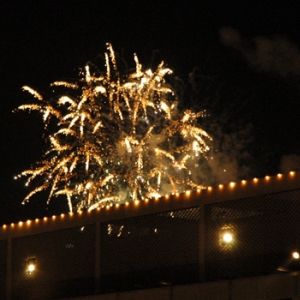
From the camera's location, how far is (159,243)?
908 inches

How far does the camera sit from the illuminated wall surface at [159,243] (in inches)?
802

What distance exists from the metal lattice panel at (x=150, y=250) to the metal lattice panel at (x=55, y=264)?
29.8 inches

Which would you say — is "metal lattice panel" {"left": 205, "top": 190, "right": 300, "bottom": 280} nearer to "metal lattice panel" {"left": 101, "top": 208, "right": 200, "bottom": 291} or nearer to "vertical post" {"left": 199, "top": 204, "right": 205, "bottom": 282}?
"vertical post" {"left": 199, "top": 204, "right": 205, "bottom": 282}

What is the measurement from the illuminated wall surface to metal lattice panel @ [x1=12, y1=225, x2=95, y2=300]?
30 millimetres

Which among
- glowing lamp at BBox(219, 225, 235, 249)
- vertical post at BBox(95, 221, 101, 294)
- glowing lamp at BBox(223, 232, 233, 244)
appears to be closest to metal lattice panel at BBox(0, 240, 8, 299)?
vertical post at BBox(95, 221, 101, 294)

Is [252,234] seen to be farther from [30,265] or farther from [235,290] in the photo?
[30,265]

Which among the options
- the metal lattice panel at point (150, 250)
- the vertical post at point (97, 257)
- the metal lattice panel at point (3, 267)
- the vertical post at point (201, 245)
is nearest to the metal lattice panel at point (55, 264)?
the vertical post at point (97, 257)

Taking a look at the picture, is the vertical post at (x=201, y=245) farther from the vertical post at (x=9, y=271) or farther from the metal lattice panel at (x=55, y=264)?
the vertical post at (x=9, y=271)

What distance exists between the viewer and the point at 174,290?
21531mm

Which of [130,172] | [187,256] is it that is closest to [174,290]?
[187,256]

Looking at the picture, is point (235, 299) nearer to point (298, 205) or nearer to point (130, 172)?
point (298, 205)

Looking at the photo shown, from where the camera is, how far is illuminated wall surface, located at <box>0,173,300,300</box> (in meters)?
20.4

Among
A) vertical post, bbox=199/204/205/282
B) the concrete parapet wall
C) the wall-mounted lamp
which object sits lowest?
the concrete parapet wall

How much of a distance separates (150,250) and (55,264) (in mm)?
4035
